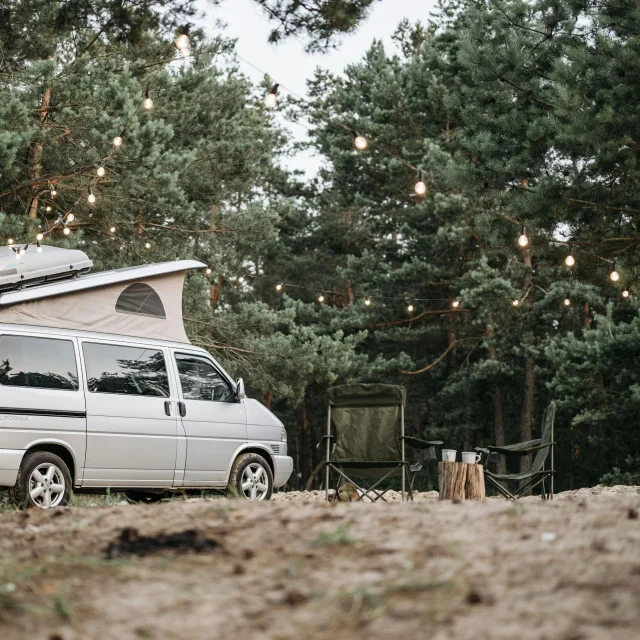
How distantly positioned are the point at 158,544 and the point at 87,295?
5.10m

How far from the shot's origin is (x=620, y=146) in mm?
9500

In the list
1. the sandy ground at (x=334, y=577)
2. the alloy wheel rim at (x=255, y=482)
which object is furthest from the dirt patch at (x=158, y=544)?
the alloy wheel rim at (x=255, y=482)

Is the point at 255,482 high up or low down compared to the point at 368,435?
down

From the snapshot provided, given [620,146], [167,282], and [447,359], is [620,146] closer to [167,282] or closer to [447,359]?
[167,282]

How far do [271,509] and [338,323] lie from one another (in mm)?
18854

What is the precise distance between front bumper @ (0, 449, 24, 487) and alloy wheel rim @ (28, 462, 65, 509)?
15 cm

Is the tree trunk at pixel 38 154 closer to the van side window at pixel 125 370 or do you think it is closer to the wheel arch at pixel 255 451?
the van side window at pixel 125 370

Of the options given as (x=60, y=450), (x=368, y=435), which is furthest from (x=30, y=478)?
(x=368, y=435)

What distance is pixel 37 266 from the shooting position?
354 inches

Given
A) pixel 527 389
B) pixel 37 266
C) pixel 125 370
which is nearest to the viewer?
pixel 125 370

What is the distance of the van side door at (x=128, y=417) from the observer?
25.1 feet

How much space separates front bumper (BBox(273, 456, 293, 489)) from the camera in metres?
8.98

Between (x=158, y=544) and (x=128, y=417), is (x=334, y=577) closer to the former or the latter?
(x=158, y=544)

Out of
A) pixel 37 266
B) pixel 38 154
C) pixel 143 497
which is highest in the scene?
pixel 38 154
